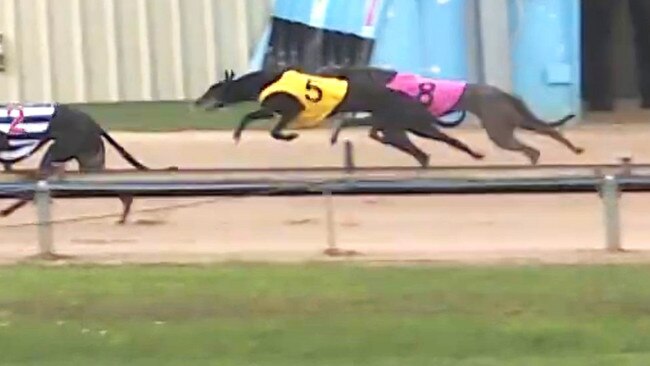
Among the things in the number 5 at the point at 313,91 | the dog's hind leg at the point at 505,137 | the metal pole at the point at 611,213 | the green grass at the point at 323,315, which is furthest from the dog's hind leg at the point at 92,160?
the metal pole at the point at 611,213

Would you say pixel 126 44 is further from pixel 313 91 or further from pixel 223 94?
pixel 313 91

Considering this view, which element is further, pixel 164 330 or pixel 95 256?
pixel 95 256

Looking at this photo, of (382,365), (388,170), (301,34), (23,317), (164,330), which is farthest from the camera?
(301,34)

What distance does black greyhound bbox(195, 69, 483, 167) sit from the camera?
1355 cm

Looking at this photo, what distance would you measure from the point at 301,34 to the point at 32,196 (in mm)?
11009

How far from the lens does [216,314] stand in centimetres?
834

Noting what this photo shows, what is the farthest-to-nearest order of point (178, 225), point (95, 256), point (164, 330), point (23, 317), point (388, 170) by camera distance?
point (388, 170) → point (178, 225) → point (95, 256) → point (23, 317) → point (164, 330)

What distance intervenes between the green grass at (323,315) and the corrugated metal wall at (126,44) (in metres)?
12.6

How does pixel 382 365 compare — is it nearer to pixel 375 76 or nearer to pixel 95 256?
pixel 95 256

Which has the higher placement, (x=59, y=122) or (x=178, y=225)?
(x=59, y=122)

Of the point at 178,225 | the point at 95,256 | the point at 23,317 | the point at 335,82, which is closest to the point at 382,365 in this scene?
the point at 23,317

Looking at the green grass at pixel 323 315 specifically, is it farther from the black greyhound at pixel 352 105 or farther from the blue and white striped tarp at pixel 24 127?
the black greyhound at pixel 352 105

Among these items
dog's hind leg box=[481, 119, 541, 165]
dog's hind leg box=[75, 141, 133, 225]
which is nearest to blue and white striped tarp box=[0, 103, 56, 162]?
dog's hind leg box=[75, 141, 133, 225]

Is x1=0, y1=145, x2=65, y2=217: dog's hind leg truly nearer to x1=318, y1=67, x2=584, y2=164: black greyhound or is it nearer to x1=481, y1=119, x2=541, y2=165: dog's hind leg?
x1=318, y1=67, x2=584, y2=164: black greyhound
